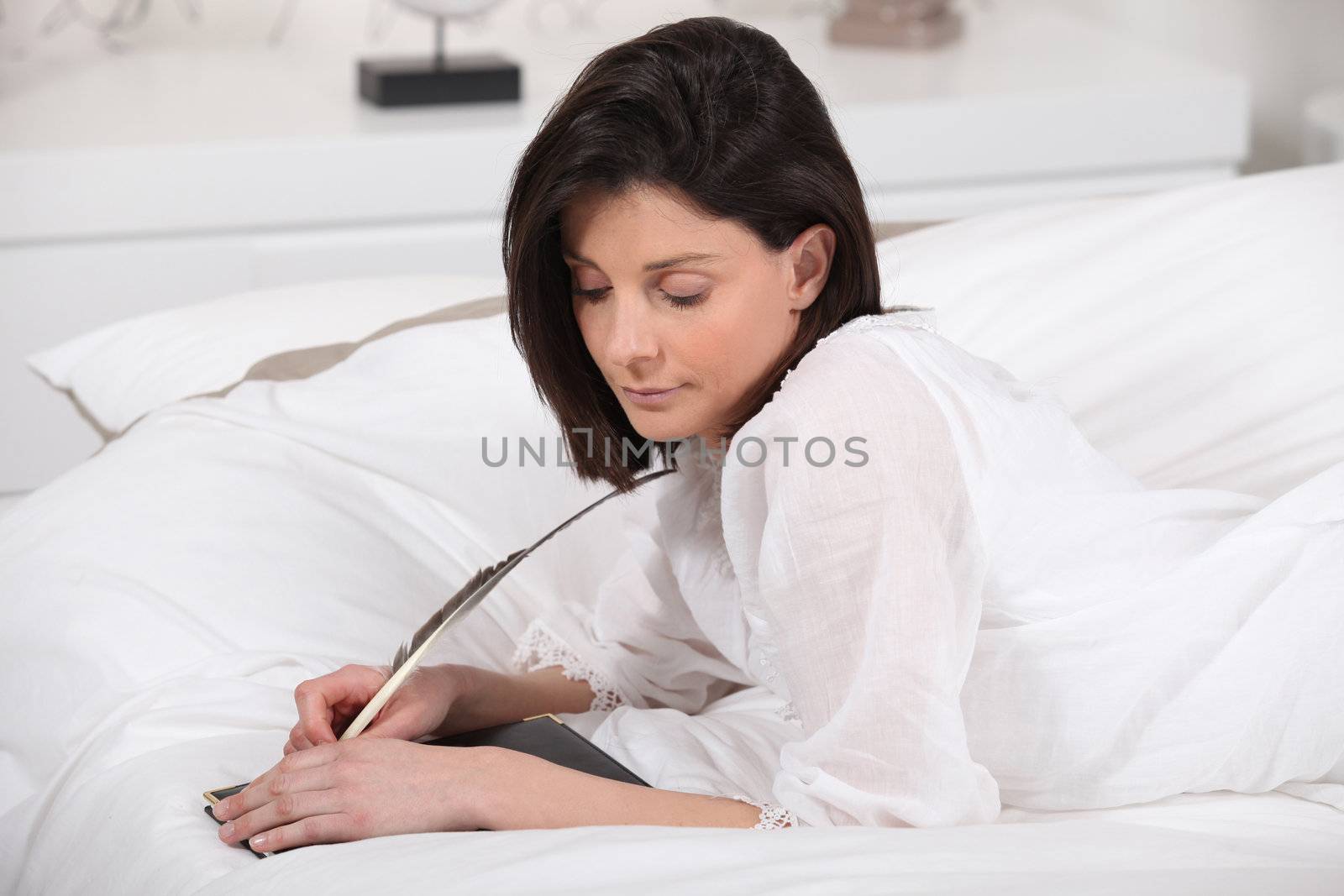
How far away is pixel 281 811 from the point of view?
1.00 m

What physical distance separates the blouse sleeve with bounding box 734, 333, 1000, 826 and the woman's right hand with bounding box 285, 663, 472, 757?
1.05ft

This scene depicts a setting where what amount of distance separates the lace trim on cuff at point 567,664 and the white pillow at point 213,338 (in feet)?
1.70

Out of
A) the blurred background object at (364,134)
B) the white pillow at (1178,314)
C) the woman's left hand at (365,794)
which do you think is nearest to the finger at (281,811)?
the woman's left hand at (365,794)

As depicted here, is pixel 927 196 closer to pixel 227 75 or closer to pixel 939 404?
pixel 227 75

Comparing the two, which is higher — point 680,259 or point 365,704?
point 680,259

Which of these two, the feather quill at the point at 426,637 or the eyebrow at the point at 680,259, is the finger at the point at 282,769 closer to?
the feather quill at the point at 426,637

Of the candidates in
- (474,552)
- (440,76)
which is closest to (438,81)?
(440,76)

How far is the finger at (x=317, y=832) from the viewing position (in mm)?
979

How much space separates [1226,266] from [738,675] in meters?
0.70

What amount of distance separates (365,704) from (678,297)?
40 centimetres

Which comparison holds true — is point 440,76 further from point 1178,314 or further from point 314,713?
point 314,713

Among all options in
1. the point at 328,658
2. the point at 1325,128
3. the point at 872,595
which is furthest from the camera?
the point at 1325,128

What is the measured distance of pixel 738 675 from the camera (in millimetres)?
1453

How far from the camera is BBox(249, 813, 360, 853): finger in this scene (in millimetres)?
979
